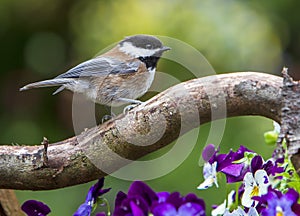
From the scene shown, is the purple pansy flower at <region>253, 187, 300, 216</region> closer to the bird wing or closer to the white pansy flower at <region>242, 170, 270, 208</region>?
the white pansy flower at <region>242, 170, 270, 208</region>

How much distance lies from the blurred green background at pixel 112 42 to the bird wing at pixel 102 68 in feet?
A: 2.02

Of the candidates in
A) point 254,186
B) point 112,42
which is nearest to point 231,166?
point 254,186

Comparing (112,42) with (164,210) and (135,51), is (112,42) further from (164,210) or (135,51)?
(164,210)

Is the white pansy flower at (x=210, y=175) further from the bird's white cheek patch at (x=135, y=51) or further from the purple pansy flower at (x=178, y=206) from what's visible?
the bird's white cheek patch at (x=135, y=51)

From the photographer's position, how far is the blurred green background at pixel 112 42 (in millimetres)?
2000

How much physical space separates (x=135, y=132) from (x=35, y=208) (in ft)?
0.60

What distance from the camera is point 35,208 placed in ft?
3.01

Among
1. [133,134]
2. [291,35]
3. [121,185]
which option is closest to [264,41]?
[291,35]

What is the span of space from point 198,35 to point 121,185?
0.58 meters

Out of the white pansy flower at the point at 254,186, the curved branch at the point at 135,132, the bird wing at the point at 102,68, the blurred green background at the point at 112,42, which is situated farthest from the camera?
the blurred green background at the point at 112,42

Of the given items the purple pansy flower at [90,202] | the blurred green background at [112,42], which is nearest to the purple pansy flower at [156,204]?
the purple pansy flower at [90,202]

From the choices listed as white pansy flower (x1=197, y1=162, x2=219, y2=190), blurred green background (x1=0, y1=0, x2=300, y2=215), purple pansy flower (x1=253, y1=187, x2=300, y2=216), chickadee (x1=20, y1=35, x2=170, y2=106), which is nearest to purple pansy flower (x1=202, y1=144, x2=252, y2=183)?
white pansy flower (x1=197, y1=162, x2=219, y2=190)

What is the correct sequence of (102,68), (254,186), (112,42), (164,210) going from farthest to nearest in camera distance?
→ (112,42) < (102,68) < (254,186) < (164,210)

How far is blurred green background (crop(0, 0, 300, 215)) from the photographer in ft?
6.56
